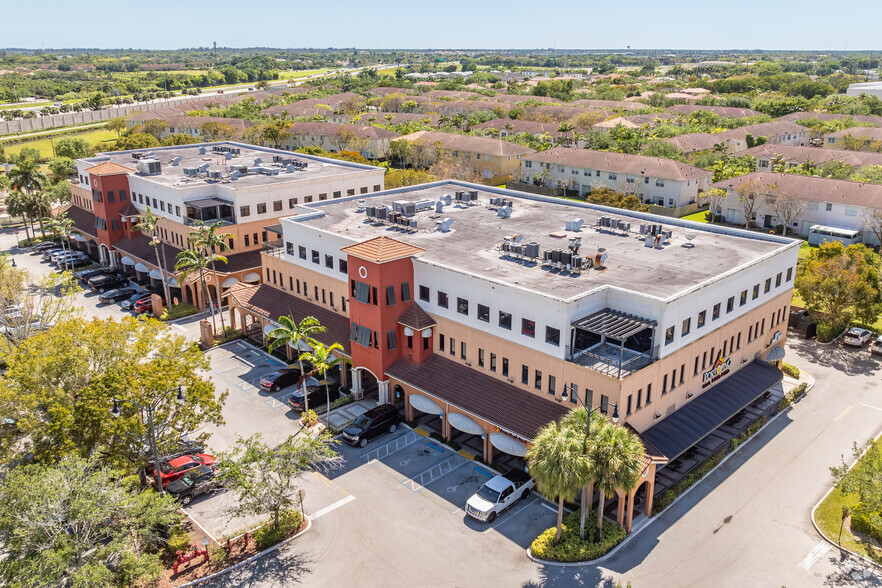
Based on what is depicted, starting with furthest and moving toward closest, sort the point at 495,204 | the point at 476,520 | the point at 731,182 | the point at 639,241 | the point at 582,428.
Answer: the point at 731,182, the point at 495,204, the point at 639,241, the point at 476,520, the point at 582,428

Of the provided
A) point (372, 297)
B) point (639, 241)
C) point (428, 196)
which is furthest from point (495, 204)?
point (372, 297)

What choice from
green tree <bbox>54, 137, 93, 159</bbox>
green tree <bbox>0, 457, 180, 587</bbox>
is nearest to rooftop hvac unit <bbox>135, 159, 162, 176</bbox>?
green tree <bbox>0, 457, 180, 587</bbox>

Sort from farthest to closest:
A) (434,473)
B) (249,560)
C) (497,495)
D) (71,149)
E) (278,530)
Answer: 1. (71,149)
2. (434,473)
3. (497,495)
4. (278,530)
5. (249,560)

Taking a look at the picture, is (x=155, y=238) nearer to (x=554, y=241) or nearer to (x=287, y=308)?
(x=287, y=308)

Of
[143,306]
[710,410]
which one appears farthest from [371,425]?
[143,306]

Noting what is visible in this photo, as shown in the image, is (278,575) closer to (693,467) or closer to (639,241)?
(693,467)

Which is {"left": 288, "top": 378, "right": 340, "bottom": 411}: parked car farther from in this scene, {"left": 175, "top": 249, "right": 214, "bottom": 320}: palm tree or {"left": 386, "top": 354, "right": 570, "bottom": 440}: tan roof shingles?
{"left": 175, "top": 249, "right": 214, "bottom": 320}: palm tree

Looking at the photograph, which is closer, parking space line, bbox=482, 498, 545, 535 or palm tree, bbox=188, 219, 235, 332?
parking space line, bbox=482, 498, 545, 535
